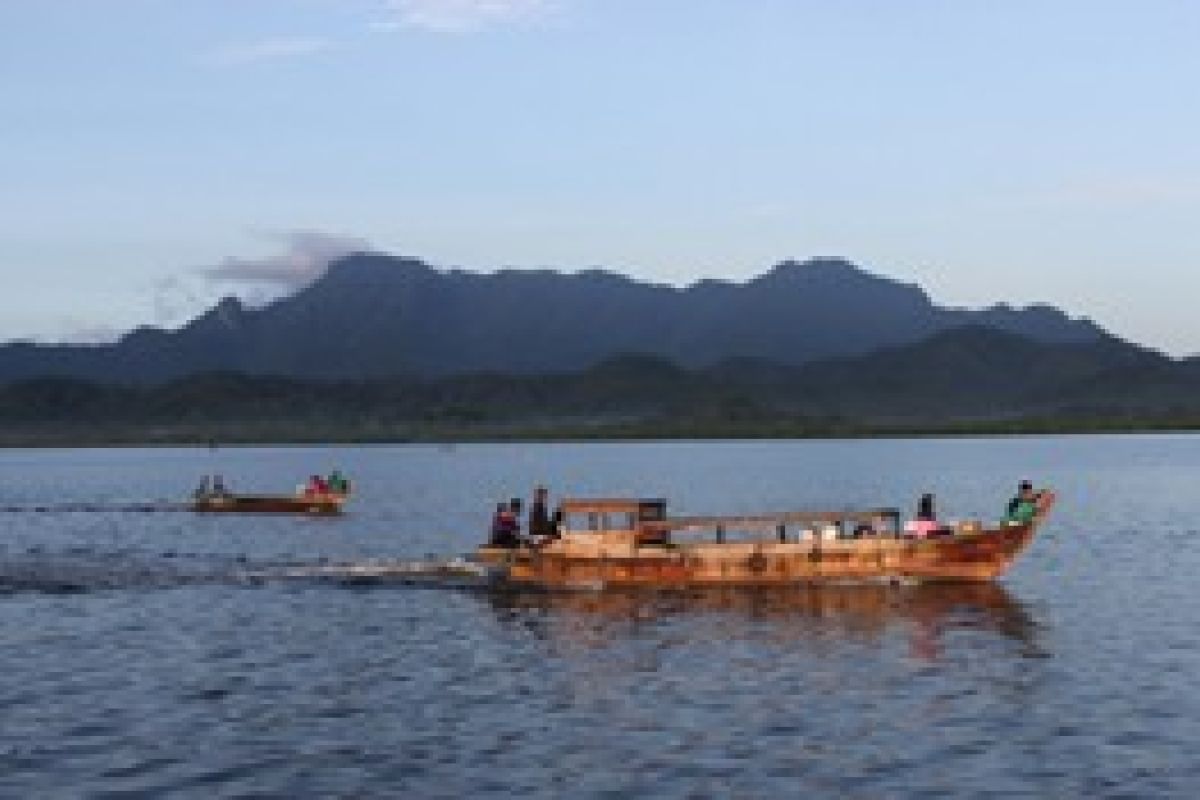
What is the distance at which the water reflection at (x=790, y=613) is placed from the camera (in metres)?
42.1

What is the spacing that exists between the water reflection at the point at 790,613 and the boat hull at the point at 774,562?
0.41 metres

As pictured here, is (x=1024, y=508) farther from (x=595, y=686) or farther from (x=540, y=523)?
(x=595, y=686)

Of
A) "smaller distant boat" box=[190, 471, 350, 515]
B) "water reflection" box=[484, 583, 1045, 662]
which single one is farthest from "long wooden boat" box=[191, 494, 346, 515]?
"water reflection" box=[484, 583, 1045, 662]

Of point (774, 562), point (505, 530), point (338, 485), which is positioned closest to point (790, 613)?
point (774, 562)

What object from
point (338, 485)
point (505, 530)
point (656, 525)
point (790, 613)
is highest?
point (338, 485)

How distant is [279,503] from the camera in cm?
9588

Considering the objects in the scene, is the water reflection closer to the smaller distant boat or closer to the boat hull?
the boat hull

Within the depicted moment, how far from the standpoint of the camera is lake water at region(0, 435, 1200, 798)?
2650 centimetres

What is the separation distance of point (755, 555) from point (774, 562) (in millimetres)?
630

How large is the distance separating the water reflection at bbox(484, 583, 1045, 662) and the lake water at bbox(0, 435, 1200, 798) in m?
0.17

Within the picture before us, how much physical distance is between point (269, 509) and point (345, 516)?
688 centimetres


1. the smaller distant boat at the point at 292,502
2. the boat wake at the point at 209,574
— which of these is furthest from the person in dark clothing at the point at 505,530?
the smaller distant boat at the point at 292,502

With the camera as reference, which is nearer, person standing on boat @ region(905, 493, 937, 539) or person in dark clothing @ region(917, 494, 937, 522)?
person in dark clothing @ region(917, 494, 937, 522)

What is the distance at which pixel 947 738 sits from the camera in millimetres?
28766
